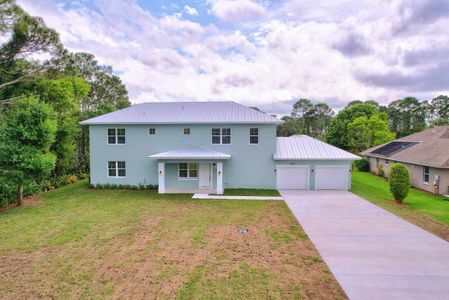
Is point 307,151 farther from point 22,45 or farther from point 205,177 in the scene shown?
point 22,45

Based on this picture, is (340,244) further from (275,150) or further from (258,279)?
(275,150)

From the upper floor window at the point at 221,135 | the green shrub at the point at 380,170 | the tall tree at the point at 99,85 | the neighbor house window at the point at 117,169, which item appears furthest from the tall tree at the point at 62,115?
the green shrub at the point at 380,170

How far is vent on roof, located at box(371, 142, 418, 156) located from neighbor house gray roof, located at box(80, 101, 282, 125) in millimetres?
15853

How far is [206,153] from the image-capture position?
1802 centimetres

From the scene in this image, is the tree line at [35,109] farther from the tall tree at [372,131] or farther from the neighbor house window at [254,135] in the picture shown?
the tall tree at [372,131]

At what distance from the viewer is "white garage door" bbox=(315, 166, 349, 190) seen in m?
18.7

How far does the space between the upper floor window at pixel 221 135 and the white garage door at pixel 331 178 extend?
6.80 m

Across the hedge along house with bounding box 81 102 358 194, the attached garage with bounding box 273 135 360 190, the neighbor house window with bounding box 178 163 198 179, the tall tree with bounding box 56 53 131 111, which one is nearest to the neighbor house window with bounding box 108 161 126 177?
the hedge along house with bounding box 81 102 358 194

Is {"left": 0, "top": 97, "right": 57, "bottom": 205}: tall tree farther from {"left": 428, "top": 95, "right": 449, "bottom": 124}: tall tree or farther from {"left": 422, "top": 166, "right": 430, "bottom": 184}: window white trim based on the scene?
{"left": 428, "top": 95, "right": 449, "bottom": 124}: tall tree

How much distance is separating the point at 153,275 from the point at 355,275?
531 centimetres

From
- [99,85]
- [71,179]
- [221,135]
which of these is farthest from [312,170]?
[99,85]

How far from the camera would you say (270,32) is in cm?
1894

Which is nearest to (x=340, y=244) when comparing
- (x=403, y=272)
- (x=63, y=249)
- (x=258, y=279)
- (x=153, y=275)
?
(x=403, y=272)

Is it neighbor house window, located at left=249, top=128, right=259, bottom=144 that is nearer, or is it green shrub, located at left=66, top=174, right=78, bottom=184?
neighbor house window, located at left=249, top=128, right=259, bottom=144
